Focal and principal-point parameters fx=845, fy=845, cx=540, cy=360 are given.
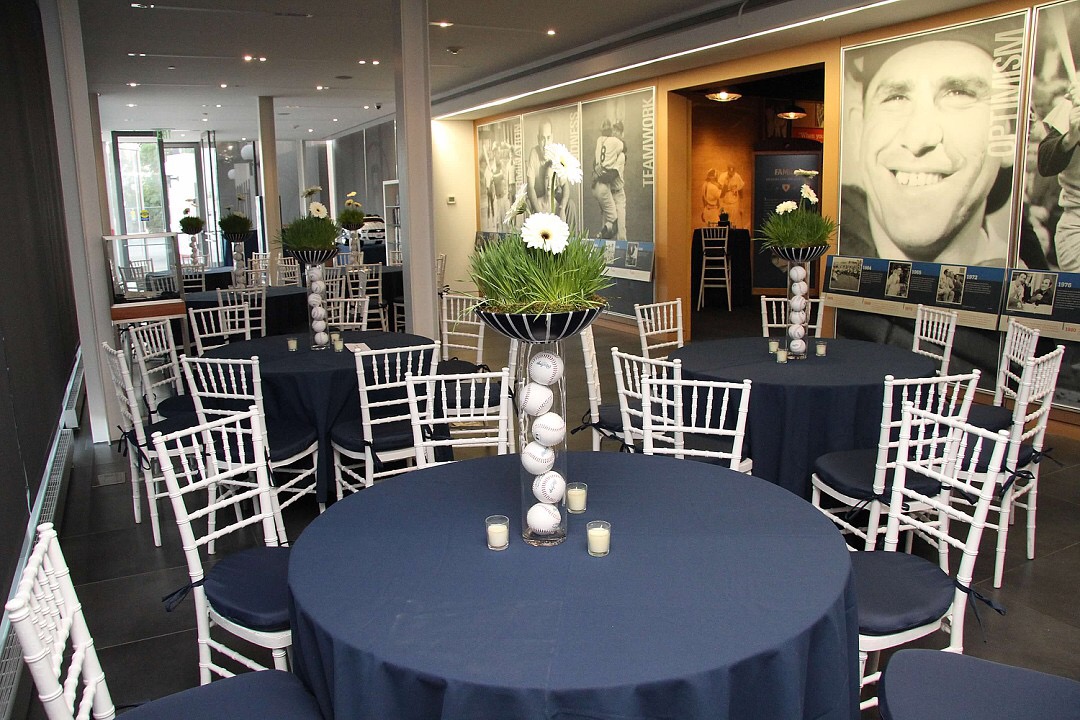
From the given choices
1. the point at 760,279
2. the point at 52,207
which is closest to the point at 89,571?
the point at 52,207

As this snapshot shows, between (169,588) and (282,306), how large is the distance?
543cm

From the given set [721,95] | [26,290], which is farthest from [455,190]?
[26,290]

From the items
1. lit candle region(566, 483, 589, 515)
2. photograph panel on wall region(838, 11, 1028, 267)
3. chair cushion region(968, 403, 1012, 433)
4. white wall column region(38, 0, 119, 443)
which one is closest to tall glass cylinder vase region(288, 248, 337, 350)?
white wall column region(38, 0, 119, 443)

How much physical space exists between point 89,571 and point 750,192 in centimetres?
1127

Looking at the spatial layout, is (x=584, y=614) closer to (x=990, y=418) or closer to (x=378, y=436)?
(x=378, y=436)

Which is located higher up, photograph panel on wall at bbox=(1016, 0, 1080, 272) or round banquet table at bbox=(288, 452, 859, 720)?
photograph panel on wall at bbox=(1016, 0, 1080, 272)

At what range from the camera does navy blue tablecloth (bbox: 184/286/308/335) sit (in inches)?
351

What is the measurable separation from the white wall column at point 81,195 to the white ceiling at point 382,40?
5.26 ft

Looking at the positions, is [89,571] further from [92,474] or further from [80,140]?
[80,140]

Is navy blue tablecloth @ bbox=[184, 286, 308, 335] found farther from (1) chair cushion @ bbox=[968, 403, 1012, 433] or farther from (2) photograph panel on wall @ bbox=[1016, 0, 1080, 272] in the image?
(2) photograph panel on wall @ bbox=[1016, 0, 1080, 272]

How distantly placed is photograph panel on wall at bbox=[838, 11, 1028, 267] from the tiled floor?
6.74 feet

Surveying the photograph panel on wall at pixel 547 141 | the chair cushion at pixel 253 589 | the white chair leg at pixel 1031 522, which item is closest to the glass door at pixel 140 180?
the photograph panel on wall at pixel 547 141

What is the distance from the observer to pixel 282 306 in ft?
29.6

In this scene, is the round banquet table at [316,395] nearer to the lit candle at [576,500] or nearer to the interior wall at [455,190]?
the lit candle at [576,500]
